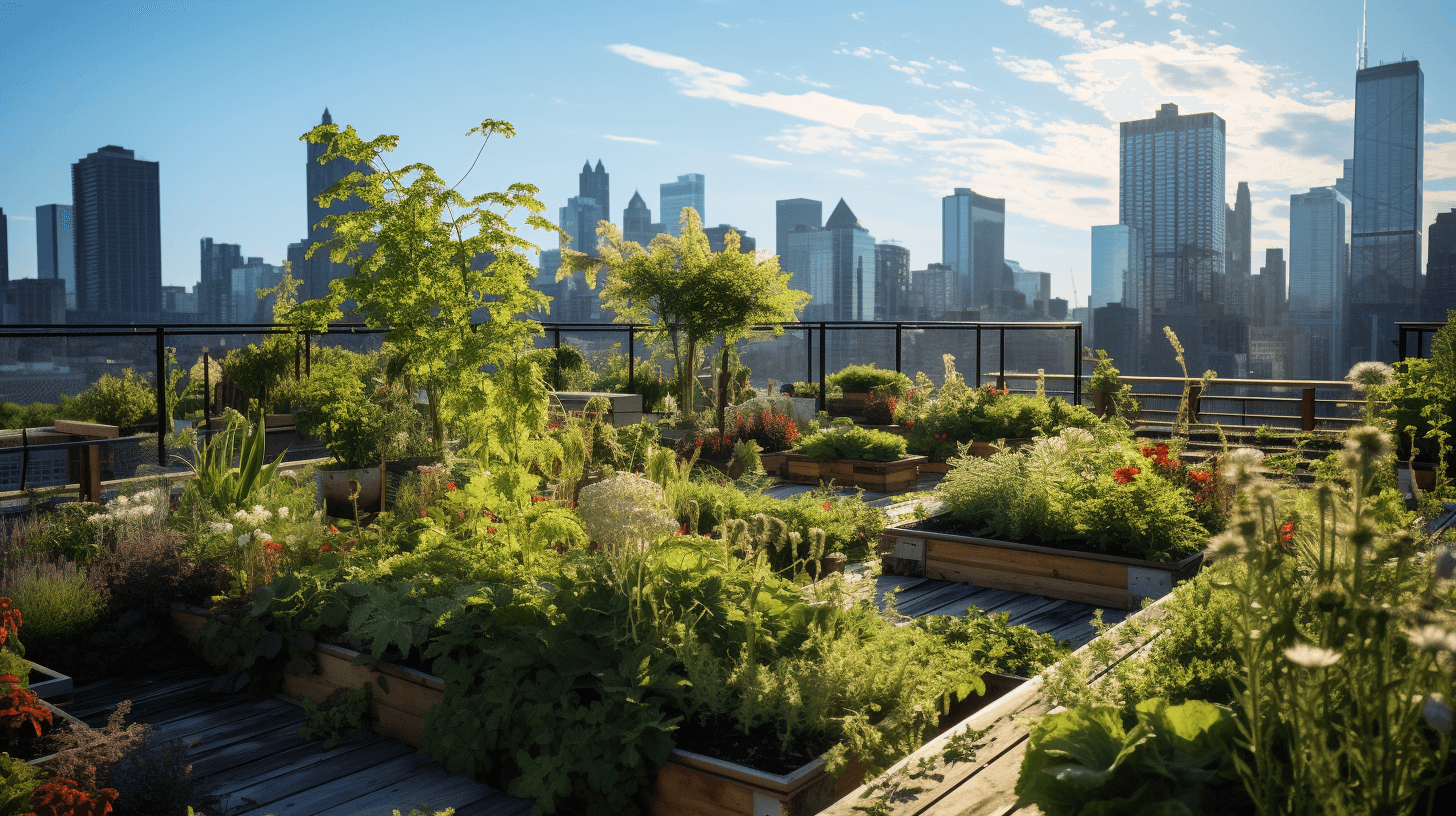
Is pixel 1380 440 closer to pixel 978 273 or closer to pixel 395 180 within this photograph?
pixel 395 180

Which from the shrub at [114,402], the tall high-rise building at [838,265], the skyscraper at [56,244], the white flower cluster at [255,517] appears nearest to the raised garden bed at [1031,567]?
the white flower cluster at [255,517]

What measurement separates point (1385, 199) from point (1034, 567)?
85130mm

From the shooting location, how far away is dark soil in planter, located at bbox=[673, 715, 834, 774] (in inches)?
85.9

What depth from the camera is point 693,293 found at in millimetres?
8984

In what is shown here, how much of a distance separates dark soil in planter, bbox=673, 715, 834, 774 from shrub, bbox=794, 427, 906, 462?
5.09m

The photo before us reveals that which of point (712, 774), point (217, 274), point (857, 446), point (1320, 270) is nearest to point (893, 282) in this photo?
point (1320, 270)

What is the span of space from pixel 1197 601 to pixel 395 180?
4.81 metres

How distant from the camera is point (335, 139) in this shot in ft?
17.3

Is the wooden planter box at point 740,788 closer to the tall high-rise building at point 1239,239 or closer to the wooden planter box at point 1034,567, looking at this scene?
the wooden planter box at point 1034,567

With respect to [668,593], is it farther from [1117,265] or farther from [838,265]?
[1117,265]

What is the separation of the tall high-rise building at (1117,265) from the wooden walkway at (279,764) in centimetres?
7450

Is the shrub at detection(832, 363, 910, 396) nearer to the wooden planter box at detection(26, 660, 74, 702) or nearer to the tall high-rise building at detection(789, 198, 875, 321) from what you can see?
the wooden planter box at detection(26, 660, 74, 702)

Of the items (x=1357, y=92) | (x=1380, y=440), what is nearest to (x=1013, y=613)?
(x=1380, y=440)

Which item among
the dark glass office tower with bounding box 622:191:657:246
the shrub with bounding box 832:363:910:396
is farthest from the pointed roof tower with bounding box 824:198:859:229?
the shrub with bounding box 832:363:910:396
